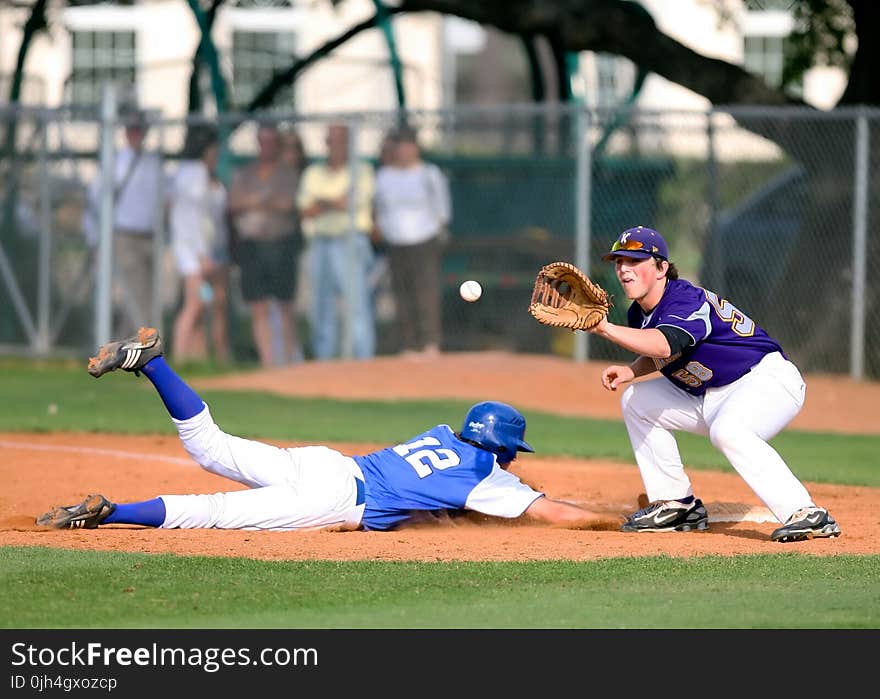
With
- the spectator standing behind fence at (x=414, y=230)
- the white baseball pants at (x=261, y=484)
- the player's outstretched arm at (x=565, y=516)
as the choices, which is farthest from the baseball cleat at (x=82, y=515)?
the spectator standing behind fence at (x=414, y=230)

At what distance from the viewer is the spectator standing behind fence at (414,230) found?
1577cm

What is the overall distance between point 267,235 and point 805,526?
33.5 ft

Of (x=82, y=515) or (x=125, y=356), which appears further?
(x=82, y=515)

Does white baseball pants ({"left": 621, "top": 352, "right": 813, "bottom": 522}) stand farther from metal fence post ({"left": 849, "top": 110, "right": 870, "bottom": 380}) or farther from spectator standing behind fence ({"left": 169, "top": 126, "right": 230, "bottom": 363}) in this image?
spectator standing behind fence ({"left": 169, "top": 126, "right": 230, "bottom": 363})

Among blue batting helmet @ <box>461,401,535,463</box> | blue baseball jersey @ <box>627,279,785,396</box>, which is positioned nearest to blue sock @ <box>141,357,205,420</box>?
A: blue batting helmet @ <box>461,401,535,463</box>

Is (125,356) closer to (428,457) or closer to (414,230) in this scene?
(428,457)

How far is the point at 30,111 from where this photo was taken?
55.4 feet

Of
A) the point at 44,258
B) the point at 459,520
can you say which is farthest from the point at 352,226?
the point at 459,520

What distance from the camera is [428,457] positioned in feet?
24.1

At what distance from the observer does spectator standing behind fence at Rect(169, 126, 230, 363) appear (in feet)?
54.7

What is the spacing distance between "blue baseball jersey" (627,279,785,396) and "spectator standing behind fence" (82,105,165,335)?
1038 centimetres

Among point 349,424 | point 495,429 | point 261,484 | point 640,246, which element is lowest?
point 349,424

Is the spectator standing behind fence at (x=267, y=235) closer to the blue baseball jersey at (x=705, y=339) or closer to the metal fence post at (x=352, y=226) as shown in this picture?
the metal fence post at (x=352, y=226)
